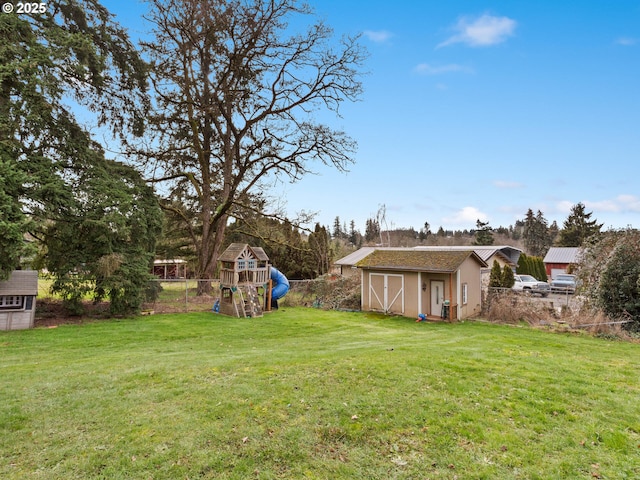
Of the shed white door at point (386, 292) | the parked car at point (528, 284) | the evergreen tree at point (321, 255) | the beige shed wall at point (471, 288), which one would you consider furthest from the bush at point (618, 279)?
the evergreen tree at point (321, 255)

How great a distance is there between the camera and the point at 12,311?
430 inches

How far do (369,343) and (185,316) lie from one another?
8434 mm

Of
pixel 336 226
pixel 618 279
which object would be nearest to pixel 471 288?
pixel 618 279

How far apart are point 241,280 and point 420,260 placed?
8428mm

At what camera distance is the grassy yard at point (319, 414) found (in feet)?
11.4

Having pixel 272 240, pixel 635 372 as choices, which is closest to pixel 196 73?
pixel 272 240

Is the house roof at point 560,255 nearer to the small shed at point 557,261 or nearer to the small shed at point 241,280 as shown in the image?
the small shed at point 557,261

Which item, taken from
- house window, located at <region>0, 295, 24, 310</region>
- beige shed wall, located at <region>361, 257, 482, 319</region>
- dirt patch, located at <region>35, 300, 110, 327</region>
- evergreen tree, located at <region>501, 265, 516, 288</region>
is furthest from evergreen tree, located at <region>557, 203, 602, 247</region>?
house window, located at <region>0, 295, 24, 310</region>

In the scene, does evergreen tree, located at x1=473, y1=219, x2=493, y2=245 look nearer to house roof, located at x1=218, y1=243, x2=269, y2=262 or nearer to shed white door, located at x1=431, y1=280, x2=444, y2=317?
shed white door, located at x1=431, y1=280, x2=444, y2=317

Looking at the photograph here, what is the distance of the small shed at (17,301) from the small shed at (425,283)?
42.9 ft

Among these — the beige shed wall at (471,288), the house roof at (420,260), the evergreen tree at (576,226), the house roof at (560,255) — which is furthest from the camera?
the evergreen tree at (576,226)

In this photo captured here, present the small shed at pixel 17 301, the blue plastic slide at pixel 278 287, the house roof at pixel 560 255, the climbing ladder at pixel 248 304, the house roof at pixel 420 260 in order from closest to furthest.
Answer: the small shed at pixel 17 301
the climbing ladder at pixel 248 304
the house roof at pixel 420 260
the blue plastic slide at pixel 278 287
the house roof at pixel 560 255

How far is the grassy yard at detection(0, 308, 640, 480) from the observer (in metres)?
3.47

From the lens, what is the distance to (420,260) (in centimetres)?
1614
